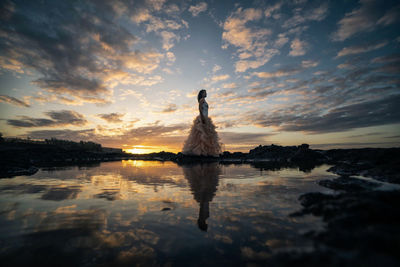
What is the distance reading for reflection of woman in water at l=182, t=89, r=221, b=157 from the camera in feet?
95.6

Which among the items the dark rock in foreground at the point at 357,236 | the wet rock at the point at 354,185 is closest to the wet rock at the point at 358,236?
the dark rock in foreground at the point at 357,236

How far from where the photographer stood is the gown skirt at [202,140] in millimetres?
29125

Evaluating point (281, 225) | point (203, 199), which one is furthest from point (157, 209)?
point (281, 225)

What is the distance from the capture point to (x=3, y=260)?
2.43 metres

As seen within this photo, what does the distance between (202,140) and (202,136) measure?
2.23ft

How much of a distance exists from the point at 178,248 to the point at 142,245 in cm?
61

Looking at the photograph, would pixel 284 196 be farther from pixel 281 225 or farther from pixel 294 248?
pixel 294 248

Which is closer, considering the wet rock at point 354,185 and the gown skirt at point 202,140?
the wet rock at point 354,185

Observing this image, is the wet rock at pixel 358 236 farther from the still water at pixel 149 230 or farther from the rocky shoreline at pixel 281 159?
the rocky shoreline at pixel 281 159

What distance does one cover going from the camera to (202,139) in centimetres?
2892

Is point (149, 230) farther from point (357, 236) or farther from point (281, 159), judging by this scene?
point (281, 159)

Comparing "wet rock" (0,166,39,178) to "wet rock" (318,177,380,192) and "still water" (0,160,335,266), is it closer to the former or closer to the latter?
"still water" (0,160,335,266)

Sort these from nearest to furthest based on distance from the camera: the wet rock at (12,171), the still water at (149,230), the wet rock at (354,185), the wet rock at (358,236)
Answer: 1. the wet rock at (358,236)
2. the still water at (149,230)
3. the wet rock at (354,185)
4. the wet rock at (12,171)

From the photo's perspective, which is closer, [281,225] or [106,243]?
[106,243]
